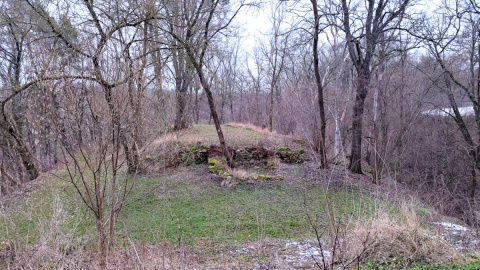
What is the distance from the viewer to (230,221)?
7824 mm

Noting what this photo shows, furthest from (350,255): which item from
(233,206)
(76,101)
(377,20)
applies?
(377,20)

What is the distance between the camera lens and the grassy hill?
387cm

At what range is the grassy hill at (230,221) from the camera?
3.87 metres

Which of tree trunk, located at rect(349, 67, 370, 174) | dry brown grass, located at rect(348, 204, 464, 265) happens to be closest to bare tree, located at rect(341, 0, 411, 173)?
tree trunk, located at rect(349, 67, 370, 174)

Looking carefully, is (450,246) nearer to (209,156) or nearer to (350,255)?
(350,255)

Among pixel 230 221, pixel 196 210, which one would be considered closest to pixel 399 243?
pixel 230 221

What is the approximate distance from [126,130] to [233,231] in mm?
3814

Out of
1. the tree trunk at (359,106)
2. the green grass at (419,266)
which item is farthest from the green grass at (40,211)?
the tree trunk at (359,106)

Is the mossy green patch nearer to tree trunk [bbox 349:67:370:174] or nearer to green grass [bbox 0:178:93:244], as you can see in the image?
green grass [bbox 0:178:93:244]

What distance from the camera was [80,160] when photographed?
4844 millimetres

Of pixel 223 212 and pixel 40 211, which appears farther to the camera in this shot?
pixel 223 212

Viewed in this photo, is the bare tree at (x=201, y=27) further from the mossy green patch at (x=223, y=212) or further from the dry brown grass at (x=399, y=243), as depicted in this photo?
the dry brown grass at (x=399, y=243)

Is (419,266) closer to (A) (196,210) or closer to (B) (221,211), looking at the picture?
(B) (221,211)

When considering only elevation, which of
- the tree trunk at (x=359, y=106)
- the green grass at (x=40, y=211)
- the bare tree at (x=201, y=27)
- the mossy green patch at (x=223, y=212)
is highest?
the bare tree at (x=201, y=27)
